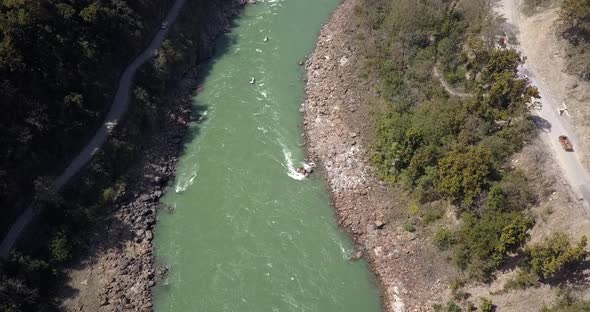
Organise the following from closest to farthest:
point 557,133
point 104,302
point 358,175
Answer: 1. point 104,302
2. point 557,133
3. point 358,175

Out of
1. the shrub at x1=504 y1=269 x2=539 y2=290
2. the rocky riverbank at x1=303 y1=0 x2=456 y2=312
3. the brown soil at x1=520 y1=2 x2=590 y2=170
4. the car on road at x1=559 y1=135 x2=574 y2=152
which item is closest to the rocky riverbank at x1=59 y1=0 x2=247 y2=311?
the rocky riverbank at x1=303 y1=0 x2=456 y2=312

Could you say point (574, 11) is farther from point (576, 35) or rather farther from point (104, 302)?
point (104, 302)

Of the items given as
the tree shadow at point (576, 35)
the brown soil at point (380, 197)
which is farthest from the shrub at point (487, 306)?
the tree shadow at point (576, 35)

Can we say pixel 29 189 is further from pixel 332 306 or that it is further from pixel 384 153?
pixel 384 153

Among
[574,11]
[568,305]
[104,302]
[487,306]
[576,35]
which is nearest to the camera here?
[568,305]

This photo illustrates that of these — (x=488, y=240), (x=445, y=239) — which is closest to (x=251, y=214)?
(x=445, y=239)

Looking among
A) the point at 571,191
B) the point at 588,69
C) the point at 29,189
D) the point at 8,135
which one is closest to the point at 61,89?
the point at 8,135

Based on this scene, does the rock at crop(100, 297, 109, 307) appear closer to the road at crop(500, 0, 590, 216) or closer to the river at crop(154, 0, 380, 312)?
the river at crop(154, 0, 380, 312)
